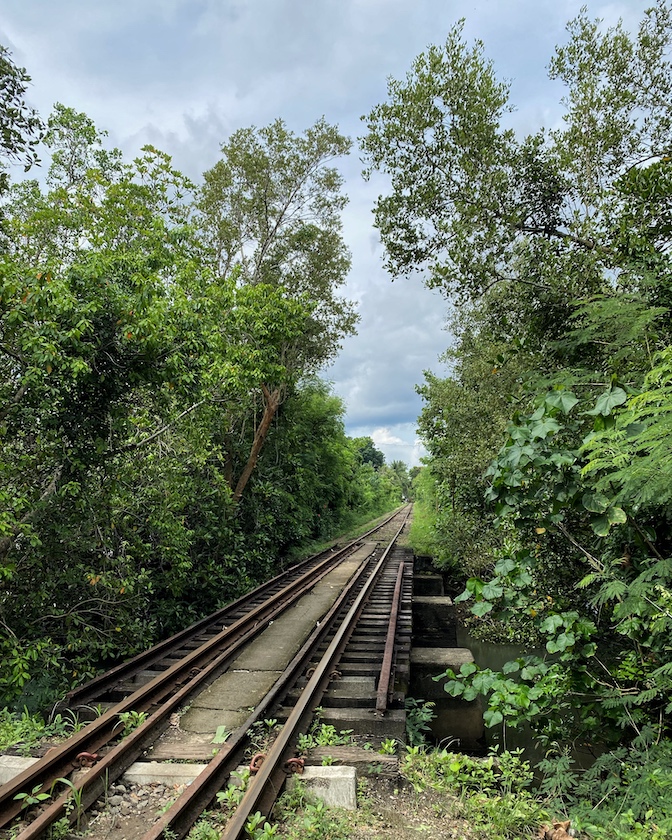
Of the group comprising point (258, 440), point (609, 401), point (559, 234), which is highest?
point (559, 234)

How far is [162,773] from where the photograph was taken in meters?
3.84

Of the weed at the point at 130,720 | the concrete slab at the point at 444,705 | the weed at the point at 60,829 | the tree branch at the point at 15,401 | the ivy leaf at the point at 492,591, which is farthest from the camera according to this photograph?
the concrete slab at the point at 444,705

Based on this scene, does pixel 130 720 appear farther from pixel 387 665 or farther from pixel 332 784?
pixel 387 665

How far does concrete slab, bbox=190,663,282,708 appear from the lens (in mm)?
5227

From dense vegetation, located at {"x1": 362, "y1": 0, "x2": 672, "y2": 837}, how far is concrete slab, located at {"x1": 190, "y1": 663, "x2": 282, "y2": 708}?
7.63 feet

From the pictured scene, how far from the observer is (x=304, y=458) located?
876 inches

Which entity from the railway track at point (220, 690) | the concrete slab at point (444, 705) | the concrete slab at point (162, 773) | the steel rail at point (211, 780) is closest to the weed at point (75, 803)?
the railway track at point (220, 690)

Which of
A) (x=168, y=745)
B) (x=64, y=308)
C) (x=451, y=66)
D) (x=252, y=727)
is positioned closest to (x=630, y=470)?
(x=252, y=727)

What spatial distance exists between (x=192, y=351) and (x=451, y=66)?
5371 millimetres

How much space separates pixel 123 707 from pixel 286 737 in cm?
169

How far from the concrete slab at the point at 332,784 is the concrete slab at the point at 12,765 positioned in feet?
6.44

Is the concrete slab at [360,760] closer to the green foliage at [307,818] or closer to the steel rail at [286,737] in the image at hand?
the steel rail at [286,737]

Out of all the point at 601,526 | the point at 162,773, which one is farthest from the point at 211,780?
the point at 601,526

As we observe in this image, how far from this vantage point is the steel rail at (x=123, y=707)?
11.1 feet
